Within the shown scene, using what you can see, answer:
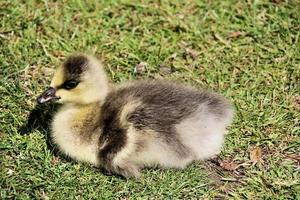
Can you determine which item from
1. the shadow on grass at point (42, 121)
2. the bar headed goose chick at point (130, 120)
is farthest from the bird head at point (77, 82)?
the shadow on grass at point (42, 121)

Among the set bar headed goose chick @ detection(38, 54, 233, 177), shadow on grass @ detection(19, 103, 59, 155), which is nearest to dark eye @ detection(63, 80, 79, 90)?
bar headed goose chick @ detection(38, 54, 233, 177)

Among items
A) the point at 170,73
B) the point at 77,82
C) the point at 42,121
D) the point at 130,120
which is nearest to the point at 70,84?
the point at 77,82

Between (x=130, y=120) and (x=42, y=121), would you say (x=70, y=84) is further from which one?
(x=42, y=121)

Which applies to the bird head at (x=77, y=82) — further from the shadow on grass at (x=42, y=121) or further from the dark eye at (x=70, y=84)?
the shadow on grass at (x=42, y=121)

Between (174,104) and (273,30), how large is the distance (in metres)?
1.10

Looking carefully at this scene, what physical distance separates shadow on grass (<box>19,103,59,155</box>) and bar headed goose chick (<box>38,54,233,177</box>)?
0.10m

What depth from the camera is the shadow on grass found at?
8.88 feet

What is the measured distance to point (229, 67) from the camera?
10.4 ft

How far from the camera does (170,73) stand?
3121 millimetres

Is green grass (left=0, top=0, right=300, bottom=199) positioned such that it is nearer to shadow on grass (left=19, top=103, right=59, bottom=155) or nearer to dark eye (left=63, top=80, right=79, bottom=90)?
shadow on grass (left=19, top=103, right=59, bottom=155)

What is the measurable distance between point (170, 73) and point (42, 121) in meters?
0.70

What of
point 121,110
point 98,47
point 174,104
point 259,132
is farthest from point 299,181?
point 98,47

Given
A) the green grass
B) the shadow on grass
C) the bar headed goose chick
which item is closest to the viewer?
the bar headed goose chick

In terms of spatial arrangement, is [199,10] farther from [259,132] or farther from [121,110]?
[121,110]
